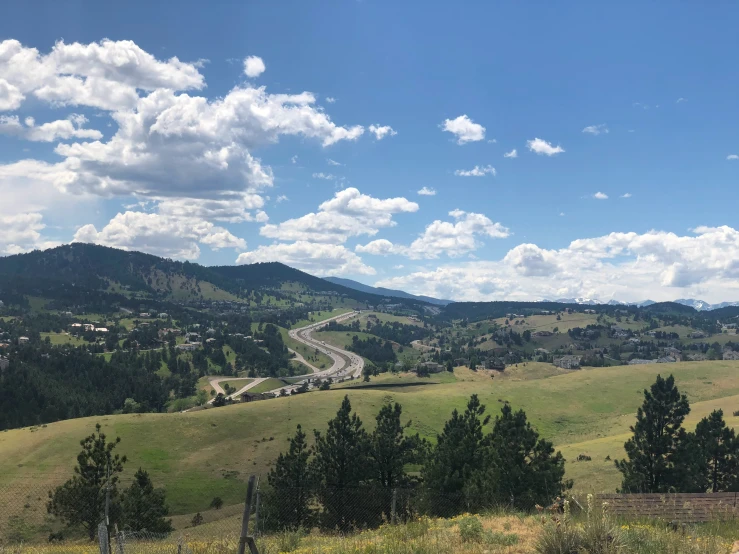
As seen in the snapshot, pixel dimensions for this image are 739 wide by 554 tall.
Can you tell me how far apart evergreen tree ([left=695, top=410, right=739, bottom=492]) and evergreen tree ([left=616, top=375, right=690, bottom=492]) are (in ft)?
5.37

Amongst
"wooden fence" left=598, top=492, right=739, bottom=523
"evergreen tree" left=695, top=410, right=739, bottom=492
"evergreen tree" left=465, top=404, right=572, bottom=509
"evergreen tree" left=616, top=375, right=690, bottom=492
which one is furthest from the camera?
"evergreen tree" left=616, top=375, right=690, bottom=492

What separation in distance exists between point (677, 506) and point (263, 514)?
1030 inches

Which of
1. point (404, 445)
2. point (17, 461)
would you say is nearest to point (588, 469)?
point (404, 445)

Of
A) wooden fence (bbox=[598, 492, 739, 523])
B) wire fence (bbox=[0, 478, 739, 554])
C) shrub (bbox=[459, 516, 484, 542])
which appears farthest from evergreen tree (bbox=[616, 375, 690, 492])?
shrub (bbox=[459, 516, 484, 542])

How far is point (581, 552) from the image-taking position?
934cm

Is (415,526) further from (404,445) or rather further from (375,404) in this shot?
(375,404)

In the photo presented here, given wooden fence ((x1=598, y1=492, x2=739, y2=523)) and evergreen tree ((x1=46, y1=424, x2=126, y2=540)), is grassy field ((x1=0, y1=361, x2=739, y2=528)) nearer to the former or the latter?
evergreen tree ((x1=46, y1=424, x2=126, y2=540))

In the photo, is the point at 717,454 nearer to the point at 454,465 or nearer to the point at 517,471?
the point at 517,471

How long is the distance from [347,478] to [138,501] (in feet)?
57.1

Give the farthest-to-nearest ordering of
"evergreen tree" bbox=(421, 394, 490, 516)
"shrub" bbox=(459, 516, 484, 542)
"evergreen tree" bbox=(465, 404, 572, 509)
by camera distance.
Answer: "evergreen tree" bbox=(421, 394, 490, 516)
"evergreen tree" bbox=(465, 404, 572, 509)
"shrub" bbox=(459, 516, 484, 542)

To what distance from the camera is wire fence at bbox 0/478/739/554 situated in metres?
13.5

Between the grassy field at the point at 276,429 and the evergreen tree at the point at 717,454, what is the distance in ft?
30.2

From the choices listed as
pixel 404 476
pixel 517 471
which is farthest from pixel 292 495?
pixel 517 471

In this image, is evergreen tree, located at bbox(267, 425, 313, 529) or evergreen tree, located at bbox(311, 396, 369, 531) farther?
evergreen tree, located at bbox(311, 396, 369, 531)
